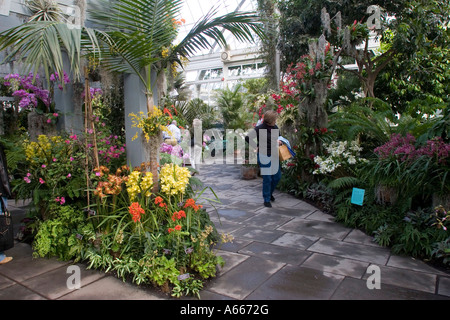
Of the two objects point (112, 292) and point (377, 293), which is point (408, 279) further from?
point (112, 292)

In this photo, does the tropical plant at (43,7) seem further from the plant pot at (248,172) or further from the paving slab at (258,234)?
the plant pot at (248,172)

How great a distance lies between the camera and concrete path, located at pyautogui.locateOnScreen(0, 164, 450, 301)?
270 cm

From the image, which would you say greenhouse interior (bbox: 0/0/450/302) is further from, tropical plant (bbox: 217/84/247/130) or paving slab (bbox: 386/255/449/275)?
tropical plant (bbox: 217/84/247/130)

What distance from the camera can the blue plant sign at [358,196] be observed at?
14.3ft

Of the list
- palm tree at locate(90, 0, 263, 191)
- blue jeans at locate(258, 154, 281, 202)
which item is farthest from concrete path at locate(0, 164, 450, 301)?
palm tree at locate(90, 0, 263, 191)

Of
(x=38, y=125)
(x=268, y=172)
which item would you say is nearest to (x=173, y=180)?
(x=268, y=172)

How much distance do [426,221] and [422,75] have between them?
5.92 meters

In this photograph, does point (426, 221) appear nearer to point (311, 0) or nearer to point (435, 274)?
point (435, 274)

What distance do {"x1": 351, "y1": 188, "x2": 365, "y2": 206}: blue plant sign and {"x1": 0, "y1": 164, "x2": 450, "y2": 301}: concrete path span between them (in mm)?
390

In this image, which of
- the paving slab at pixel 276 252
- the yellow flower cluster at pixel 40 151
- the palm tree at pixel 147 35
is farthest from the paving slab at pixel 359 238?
the yellow flower cluster at pixel 40 151

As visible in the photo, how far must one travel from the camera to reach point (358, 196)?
4379 millimetres

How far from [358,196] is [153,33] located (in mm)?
3256

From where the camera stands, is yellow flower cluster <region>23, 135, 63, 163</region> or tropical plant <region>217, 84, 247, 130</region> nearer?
yellow flower cluster <region>23, 135, 63, 163</region>
